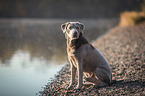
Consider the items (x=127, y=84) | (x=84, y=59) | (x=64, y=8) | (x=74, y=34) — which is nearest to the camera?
(x=74, y=34)

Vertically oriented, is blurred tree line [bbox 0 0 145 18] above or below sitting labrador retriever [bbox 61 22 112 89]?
above

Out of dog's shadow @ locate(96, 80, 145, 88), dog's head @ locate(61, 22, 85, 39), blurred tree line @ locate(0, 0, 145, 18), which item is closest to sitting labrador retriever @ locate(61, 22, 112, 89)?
dog's head @ locate(61, 22, 85, 39)

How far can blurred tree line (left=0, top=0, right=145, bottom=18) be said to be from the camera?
45103mm

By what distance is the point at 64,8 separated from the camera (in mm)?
50719

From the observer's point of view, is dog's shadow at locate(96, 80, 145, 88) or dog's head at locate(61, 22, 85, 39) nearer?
dog's head at locate(61, 22, 85, 39)

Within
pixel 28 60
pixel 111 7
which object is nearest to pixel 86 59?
pixel 28 60

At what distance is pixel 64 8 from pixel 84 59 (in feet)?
157

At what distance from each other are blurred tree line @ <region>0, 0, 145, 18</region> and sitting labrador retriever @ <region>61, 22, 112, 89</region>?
41264 mm

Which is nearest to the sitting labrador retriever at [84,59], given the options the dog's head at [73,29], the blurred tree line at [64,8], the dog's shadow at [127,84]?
the dog's head at [73,29]

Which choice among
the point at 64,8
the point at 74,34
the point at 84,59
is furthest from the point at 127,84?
the point at 64,8

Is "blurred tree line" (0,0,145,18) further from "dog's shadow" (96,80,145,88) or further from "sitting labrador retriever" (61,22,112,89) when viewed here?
"dog's shadow" (96,80,145,88)

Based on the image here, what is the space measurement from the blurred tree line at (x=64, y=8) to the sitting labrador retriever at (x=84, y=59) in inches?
1625

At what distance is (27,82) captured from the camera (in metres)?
5.18

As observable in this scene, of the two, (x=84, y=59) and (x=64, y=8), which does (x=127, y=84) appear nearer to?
(x=84, y=59)
